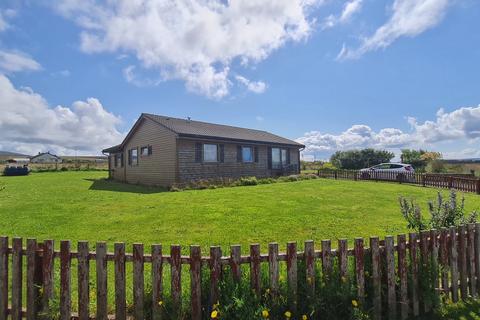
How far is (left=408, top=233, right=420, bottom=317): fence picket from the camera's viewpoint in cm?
366

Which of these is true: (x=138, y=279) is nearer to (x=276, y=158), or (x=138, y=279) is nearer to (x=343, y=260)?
(x=343, y=260)

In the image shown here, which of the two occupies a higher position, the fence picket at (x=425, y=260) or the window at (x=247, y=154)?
the window at (x=247, y=154)

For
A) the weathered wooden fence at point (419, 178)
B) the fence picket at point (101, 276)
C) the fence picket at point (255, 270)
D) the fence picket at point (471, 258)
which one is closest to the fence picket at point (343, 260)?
the fence picket at point (255, 270)

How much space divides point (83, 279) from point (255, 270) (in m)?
1.89

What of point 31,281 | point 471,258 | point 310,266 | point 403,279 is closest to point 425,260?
point 403,279

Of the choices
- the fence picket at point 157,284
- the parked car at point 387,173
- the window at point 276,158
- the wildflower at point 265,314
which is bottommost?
the wildflower at point 265,314

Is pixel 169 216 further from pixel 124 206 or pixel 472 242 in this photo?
pixel 472 242

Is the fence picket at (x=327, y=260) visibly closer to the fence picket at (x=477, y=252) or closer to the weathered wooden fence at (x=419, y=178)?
the fence picket at (x=477, y=252)

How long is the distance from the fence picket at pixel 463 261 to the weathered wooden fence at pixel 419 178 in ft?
49.2

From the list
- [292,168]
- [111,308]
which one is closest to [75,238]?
[111,308]

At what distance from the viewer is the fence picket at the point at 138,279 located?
10.4ft

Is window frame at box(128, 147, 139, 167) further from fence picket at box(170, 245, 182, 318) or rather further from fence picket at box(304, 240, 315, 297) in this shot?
fence picket at box(304, 240, 315, 297)

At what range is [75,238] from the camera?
6613 millimetres

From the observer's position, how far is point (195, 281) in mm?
3197
